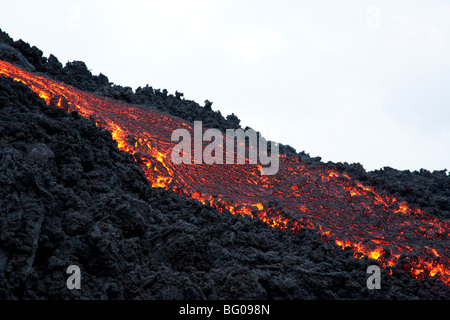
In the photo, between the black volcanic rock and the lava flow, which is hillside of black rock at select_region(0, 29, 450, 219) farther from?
the black volcanic rock

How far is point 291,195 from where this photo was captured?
43.9ft

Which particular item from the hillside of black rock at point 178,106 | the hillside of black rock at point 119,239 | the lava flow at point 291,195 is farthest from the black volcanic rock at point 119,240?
the hillside of black rock at point 178,106

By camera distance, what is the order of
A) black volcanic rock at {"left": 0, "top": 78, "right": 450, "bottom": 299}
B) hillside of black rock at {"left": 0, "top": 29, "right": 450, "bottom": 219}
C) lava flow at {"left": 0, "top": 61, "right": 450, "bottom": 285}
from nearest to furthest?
black volcanic rock at {"left": 0, "top": 78, "right": 450, "bottom": 299} → lava flow at {"left": 0, "top": 61, "right": 450, "bottom": 285} → hillside of black rock at {"left": 0, "top": 29, "right": 450, "bottom": 219}

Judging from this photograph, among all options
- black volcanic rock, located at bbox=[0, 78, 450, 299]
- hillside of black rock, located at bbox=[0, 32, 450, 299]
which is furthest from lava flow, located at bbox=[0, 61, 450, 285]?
black volcanic rock, located at bbox=[0, 78, 450, 299]

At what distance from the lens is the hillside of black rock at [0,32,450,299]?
6.13 m

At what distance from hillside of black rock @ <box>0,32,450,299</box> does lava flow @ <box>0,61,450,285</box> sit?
1.04 metres

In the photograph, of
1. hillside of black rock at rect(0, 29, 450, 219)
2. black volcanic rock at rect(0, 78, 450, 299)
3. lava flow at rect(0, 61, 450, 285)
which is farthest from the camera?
hillside of black rock at rect(0, 29, 450, 219)

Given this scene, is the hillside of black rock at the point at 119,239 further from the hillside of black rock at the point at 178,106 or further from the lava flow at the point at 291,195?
the hillside of black rock at the point at 178,106

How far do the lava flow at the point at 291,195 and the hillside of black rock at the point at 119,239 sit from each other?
3.41ft

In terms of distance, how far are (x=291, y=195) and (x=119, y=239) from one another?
7.04 meters

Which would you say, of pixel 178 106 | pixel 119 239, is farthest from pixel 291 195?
pixel 178 106

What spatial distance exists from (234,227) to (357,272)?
2513 mm

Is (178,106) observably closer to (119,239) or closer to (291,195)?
(291,195)
